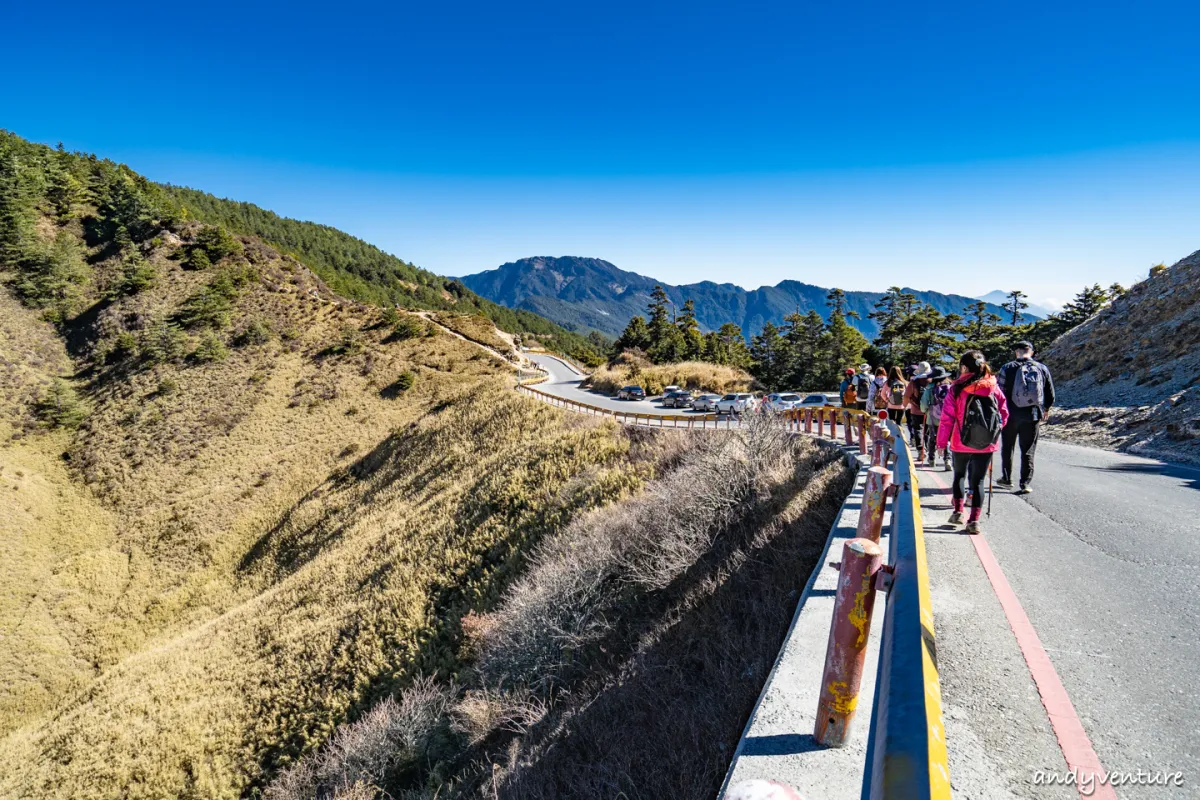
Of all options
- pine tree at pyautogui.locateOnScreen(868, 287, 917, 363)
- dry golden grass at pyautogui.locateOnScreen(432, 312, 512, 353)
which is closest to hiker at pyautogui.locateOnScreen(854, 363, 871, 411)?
pine tree at pyautogui.locateOnScreen(868, 287, 917, 363)

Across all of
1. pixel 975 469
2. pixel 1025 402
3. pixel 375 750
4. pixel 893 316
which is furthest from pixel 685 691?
pixel 893 316

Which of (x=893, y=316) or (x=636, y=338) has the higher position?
(x=893, y=316)

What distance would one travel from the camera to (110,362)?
4022 centimetres

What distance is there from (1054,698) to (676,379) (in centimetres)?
3425

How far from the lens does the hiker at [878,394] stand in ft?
36.2

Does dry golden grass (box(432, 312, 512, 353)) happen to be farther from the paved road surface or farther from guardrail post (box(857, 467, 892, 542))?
guardrail post (box(857, 467, 892, 542))

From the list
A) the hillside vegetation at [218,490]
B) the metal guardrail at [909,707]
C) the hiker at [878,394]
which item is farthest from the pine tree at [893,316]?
the metal guardrail at [909,707]

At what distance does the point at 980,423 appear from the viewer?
5.46 m

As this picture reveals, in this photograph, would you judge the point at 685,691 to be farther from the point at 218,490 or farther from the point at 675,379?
the point at 218,490

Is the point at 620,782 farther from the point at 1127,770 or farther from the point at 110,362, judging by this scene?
the point at 110,362

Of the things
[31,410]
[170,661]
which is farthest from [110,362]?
[170,661]

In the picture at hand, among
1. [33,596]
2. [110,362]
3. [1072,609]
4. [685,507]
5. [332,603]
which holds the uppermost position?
[110,362]

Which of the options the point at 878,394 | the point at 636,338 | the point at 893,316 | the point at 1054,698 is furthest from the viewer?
the point at 636,338

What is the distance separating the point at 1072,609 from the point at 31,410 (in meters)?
52.0
